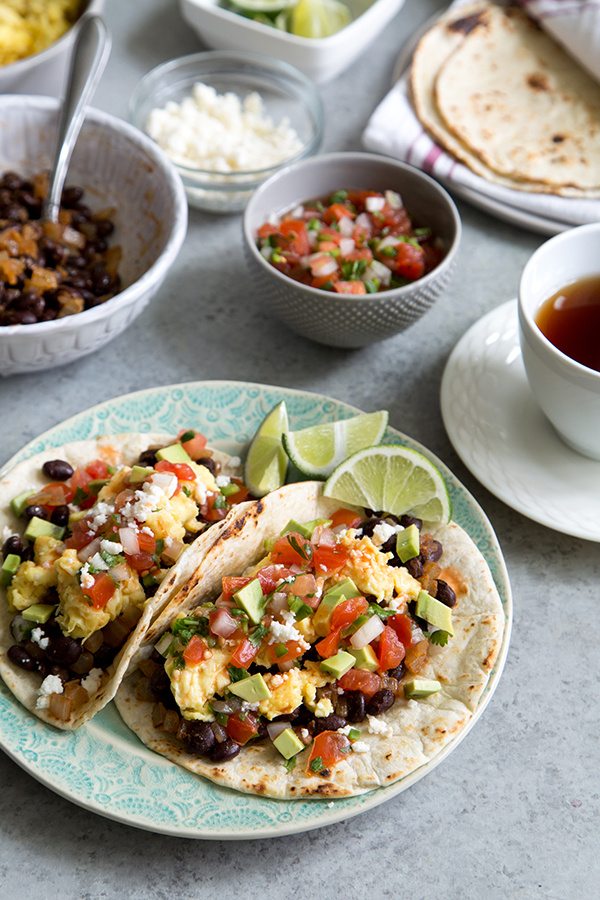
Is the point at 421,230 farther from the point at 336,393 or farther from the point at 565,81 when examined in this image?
the point at 565,81

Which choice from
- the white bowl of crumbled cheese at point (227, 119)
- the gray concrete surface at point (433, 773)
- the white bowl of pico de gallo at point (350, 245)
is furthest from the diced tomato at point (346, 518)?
the white bowl of crumbled cheese at point (227, 119)

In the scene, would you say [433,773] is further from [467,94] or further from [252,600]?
[467,94]

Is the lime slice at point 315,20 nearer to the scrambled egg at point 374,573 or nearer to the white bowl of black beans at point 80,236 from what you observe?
the white bowl of black beans at point 80,236

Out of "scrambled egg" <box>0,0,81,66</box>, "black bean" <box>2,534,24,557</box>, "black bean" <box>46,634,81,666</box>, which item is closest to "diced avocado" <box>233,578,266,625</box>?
"black bean" <box>46,634,81,666</box>

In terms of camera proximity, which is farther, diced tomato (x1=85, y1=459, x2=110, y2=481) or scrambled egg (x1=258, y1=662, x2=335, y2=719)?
diced tomato (x1=85, y1=459, x2=110, y2=481)

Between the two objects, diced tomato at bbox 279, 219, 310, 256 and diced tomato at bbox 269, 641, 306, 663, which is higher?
diced tomato at bbox 279, 219, 310, 256

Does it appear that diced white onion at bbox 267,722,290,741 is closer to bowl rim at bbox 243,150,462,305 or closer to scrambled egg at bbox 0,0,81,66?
bowl rim at bbox 243,150,462,305
